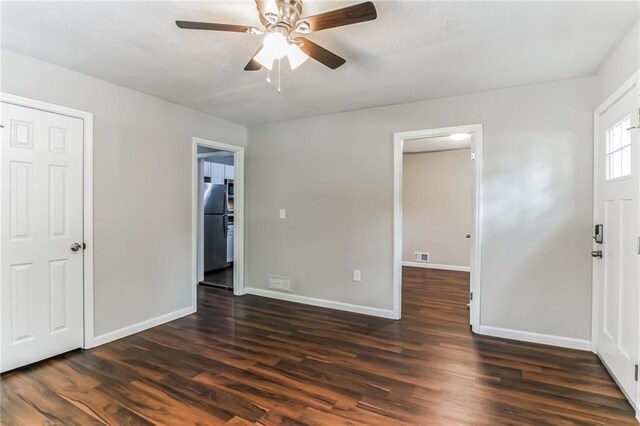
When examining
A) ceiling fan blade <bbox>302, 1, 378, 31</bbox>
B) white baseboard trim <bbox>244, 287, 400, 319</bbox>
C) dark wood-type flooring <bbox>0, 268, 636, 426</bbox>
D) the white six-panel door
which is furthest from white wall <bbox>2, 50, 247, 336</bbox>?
ceiling fan blade <bbox>302, 1, 378, 31</bbox>

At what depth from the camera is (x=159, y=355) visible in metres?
2.79

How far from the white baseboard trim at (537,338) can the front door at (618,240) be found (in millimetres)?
164

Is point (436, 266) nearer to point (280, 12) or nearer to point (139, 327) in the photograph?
point (139, 327)

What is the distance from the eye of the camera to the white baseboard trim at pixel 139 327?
300 cm

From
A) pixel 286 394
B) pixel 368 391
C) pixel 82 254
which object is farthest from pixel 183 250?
pixel 368 391

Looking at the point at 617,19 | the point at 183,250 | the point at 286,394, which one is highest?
the point at 617,19

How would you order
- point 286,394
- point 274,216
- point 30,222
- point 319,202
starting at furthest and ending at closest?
1. point 274,216
2. point 319,202
3. point 30,222
4. point 286,394

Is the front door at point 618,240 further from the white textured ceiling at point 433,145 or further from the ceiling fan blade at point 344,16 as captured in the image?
the white textured ceiling at point 433,145

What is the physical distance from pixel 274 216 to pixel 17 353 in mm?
2823

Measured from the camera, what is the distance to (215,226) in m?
6.16

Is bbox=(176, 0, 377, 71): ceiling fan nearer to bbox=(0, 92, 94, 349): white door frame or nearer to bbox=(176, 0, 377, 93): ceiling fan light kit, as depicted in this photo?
bbox=(176, 0, 377, 93): ceiling fan light kit

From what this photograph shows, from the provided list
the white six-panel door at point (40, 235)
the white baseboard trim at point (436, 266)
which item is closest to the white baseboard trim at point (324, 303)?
the white six-panel door at point (40, 235)

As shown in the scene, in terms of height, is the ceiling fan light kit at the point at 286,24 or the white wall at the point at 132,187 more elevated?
the ceiling fan light kit at the point at 286,24

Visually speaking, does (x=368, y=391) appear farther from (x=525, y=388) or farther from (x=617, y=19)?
(x=617, y=19)
